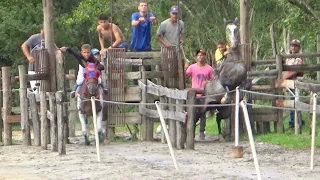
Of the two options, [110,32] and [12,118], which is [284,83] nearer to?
[110,32]

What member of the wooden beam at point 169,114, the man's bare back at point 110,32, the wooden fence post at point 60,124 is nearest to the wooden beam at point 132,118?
the wooden beam at point 169,114

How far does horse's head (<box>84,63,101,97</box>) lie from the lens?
1980 centimetres

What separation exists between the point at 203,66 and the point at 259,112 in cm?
171

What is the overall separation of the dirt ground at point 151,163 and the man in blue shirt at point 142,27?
2.53 m

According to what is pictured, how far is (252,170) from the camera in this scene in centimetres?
1503

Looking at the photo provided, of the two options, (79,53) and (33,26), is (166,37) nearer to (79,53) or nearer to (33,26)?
(79,53)

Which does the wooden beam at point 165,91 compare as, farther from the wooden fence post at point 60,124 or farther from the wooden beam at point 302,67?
the wooden beam at point 302,67

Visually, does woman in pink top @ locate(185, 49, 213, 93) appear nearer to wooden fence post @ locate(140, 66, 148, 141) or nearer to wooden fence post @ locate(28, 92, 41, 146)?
wooden fence post @ locate(140, 66, 148, 141)

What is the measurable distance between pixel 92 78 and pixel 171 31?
2.72 metres

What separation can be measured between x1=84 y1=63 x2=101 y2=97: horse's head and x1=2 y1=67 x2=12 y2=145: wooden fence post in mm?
2741

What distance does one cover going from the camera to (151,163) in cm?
1639

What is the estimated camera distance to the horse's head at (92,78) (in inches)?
779

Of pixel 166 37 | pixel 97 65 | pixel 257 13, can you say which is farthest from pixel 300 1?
pixel 257 13

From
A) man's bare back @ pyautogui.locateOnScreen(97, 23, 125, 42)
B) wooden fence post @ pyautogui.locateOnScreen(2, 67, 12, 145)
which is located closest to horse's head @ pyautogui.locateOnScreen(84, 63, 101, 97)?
man's bare back @ pyautogui.locateOnScreen(97, 23, 125, 42)
